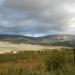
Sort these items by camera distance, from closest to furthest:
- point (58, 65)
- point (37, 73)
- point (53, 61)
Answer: point (37, 73)
point (58, 65)
point (53, 61)

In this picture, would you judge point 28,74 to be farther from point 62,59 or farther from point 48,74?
point 62,59

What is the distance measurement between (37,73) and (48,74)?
0.77 meters

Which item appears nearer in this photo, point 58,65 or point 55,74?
point 55,74

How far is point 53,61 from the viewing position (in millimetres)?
25859

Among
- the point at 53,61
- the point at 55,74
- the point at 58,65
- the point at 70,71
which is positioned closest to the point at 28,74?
the point at 55,74

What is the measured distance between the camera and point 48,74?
60.0 feet

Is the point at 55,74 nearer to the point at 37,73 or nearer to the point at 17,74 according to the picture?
the point at 37,73

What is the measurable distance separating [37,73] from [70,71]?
8.76 ft

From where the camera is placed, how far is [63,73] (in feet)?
60.9

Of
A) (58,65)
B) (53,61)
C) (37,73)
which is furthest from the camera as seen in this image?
(53,61)

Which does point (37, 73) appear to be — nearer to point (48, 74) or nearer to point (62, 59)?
point (48, 74)

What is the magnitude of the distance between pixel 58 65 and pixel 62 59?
2728mm

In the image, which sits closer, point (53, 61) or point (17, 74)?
point (17, 74)

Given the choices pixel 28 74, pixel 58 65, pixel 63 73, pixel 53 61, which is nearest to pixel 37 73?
pixel 28 74
